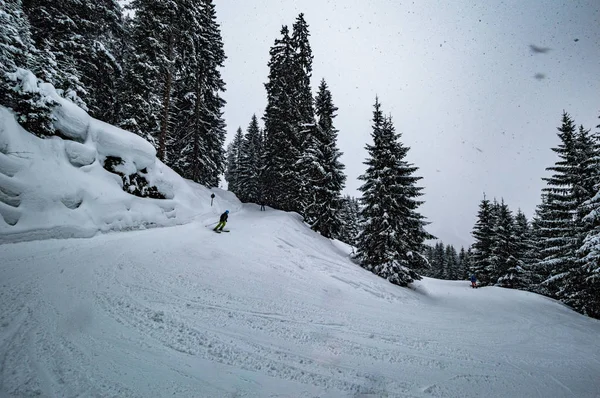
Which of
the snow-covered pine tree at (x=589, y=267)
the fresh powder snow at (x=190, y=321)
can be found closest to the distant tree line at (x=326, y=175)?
the fresh powder snow at (x=190, y=321)

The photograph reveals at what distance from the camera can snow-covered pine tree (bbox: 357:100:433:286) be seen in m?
14.1

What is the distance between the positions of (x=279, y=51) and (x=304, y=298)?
26561 millimetres

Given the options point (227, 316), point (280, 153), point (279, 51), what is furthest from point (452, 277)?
point (227, 316)

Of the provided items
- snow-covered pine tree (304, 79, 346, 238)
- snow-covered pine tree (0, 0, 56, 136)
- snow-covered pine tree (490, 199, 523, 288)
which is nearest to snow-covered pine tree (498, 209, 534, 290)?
snow-covered pine tree (490, 199, 523, 288)

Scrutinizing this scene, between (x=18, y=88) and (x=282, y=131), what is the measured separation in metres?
17.3

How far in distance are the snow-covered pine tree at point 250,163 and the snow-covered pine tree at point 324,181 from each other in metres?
18.2

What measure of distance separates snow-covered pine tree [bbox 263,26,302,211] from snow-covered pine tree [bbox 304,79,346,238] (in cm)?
241

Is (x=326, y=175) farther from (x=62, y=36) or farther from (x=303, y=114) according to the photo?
(x=62, y=36)

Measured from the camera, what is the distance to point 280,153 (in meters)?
23.3

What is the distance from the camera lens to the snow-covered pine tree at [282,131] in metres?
22.5

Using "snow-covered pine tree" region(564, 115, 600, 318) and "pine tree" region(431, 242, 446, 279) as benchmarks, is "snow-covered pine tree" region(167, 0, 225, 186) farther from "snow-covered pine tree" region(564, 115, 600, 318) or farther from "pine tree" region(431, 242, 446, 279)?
"pine tree" region(431, 242, 446, 279)

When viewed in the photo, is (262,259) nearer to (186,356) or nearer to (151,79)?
(186,356)

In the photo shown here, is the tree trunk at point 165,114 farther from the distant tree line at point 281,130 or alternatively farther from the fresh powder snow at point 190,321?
the fresh powder snow at point 190,321

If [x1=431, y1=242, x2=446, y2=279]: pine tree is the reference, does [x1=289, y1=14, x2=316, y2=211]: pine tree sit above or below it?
above
